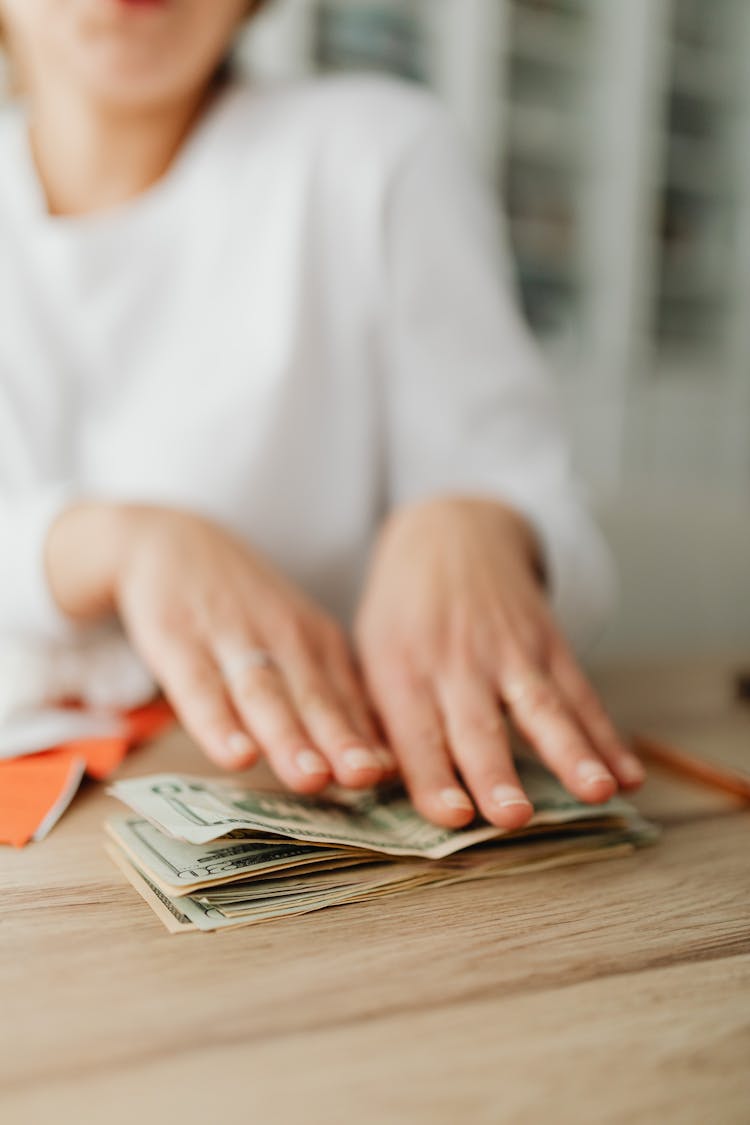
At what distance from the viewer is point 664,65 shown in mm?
4094

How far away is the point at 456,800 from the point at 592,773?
0.08m

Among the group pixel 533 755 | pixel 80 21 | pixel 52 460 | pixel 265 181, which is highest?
pixel 80 21

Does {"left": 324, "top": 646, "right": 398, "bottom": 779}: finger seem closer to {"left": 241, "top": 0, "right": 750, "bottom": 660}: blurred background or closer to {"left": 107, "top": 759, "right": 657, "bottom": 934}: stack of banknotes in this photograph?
{"left": 107, "top": 759, "right": 657, "bottom": 934}: stack of banknotes

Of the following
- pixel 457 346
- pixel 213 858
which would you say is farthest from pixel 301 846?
pixel 457 346

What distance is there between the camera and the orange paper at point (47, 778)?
1.60 feet

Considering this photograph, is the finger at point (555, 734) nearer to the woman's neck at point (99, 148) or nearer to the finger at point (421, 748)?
the finger at point (421, 748)

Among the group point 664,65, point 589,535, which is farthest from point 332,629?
point 664,65

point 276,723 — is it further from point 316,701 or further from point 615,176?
point 615,176

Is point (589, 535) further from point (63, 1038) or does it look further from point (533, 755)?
point (63, 1038)

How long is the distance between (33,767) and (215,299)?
1.85ft

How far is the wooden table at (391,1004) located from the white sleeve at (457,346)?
51cm

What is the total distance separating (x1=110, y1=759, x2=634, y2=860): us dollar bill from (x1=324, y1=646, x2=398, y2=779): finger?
0.03 m

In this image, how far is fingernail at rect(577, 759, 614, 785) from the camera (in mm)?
503

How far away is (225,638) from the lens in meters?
0.62
